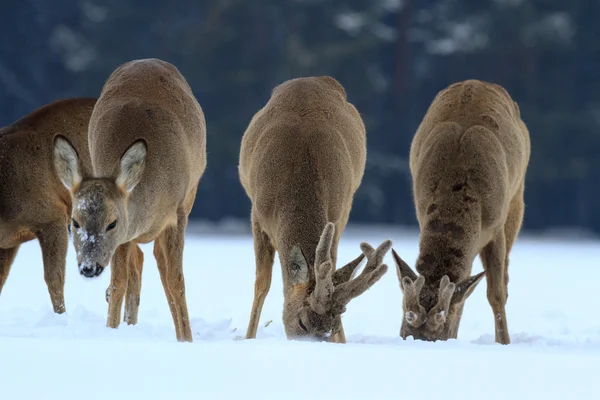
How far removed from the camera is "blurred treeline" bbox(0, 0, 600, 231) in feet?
109

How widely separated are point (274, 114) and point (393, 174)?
2450cm

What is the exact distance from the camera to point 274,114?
10.1m

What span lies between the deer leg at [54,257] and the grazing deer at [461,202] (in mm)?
2902

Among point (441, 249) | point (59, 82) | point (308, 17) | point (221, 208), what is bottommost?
point (221, 208)

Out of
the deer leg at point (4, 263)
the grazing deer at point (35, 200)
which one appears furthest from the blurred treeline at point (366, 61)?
the grazing deer at point (35, 200)

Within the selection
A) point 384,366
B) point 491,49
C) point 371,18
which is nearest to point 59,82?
point 371,18

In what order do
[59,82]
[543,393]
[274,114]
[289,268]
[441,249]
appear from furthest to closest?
[59,82]
[274,114]
[441,249]
[289,268]
[543,393]

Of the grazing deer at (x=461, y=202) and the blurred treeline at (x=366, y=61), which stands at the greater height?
the grazing deer at (x=461, y=202)

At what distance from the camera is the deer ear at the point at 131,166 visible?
7.88 m

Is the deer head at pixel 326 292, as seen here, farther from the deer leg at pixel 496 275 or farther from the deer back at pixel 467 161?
the deer leg at pixel 496 275

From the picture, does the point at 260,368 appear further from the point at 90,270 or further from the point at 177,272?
the point at 177,272

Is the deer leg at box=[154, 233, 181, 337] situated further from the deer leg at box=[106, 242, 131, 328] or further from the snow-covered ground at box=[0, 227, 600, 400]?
the deer leg at box=[106, 242, 131, 328]

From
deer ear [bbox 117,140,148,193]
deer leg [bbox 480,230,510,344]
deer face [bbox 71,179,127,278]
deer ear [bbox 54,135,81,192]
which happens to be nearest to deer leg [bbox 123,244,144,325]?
deer ear [bbox 117,140,148,193]

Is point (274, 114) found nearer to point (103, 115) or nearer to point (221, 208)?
point (103, 115)
